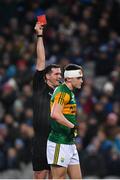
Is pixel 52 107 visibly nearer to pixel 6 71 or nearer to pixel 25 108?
pixel 25 108

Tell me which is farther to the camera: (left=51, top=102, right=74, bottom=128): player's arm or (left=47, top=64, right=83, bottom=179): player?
(left=47, top=64, right=83, bottom=179): player

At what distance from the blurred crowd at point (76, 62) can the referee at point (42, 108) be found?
331 centimetres

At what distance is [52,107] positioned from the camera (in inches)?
337

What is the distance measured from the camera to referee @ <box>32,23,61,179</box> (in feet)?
30.1

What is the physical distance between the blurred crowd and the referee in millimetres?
3306

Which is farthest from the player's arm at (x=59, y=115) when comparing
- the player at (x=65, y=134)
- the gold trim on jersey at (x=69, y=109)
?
the gold trim on jersey at (x=69, y=109)

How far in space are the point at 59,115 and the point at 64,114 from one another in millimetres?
202

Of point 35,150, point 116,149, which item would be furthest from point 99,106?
point 35,150

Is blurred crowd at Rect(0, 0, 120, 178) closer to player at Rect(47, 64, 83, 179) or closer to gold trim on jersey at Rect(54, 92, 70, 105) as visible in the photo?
player at Rect(47, 64, 83, 179)

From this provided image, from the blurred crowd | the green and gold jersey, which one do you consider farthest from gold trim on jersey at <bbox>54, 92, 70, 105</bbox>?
the blurred crowd

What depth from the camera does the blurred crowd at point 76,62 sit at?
507 inches

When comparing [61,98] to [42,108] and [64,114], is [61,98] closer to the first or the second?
[64,114]

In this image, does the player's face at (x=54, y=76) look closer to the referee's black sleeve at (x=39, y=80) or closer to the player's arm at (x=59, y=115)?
the referee's black sleeve at (x=39, y=80)

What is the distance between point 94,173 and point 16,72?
13.0ft
